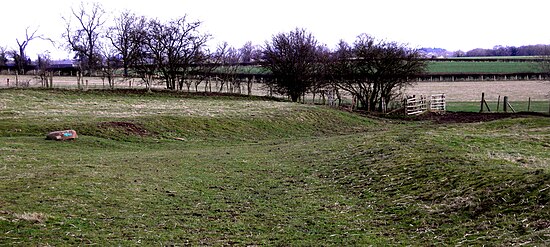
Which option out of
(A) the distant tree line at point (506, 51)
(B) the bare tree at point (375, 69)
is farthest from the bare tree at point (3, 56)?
(A) the distant tree line at point (506, 51)

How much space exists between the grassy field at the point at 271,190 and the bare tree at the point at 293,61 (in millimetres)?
24246

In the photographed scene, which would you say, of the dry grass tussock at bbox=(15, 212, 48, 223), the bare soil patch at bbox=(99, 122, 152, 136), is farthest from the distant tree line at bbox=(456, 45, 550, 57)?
the dry grass tussock at bbox=(15, 212, 48, 223)

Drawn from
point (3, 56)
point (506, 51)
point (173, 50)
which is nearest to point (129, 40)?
point (173, 50)

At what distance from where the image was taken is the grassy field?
7969 millimetres

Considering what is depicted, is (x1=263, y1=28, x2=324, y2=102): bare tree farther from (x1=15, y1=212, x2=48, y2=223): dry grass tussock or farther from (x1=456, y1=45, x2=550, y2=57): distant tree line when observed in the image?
(x1=456, y1=45, x2=550, y2=57): distant tree line

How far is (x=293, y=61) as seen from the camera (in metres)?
45.8

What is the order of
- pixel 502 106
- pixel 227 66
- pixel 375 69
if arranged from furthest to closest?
pixel 227 66 → pixel 502 106 → pixel 375 69

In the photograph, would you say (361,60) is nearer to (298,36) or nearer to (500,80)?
(298,36)

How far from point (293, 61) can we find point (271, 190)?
34323 millimetres

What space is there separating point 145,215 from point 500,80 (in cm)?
7819

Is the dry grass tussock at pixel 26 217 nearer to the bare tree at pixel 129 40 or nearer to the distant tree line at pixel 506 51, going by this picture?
the bare tree at pixel 129 40

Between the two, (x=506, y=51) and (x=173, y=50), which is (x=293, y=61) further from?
(x=506, y=51)

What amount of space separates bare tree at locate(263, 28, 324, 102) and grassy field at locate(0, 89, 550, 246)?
2425 cm

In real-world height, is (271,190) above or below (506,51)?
below
